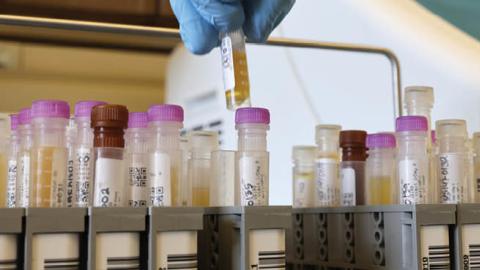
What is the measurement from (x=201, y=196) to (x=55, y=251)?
27cm

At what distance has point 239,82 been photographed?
81 centimetres

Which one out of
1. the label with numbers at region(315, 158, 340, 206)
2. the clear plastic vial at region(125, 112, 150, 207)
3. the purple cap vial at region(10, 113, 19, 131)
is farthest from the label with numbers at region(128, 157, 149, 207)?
the label with numbers at region(315, 158, 340, 206)

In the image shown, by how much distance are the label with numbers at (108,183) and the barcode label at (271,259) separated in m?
0.18

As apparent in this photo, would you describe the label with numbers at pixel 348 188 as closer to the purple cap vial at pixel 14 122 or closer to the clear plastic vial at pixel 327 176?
the clear plastic vial at pixel 327 176

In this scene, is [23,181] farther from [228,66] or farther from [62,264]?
[228,66]

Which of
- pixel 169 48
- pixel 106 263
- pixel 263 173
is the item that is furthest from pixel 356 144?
pixel 169 48

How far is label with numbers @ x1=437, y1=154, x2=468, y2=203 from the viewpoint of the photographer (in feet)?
2.83

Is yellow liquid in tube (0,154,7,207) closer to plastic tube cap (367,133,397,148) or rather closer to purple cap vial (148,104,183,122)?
purple cap vial (148,104,183,122)

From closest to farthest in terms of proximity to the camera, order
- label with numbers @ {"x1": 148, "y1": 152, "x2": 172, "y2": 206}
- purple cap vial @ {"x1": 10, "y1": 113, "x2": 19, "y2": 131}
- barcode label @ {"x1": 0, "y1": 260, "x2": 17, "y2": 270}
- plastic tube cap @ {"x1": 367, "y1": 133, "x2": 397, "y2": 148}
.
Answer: barcode label @ {"x1": 0, "y1": 260, "x2": 17, "y2": 270}
label with numbers @ {"x1": 148, "y1": 152, "x2": 172, "y2": 206}
purple cap vial @ {"x1": 10, "y1": 113, "x2": 19, "y2": 131}
plastic tube cap @ {"x1": 367, "y1": 133, "x2": 397, "y2": 148}

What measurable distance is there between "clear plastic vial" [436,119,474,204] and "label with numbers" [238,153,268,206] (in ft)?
0.86

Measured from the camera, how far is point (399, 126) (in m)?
0.88

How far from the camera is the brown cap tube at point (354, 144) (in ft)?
3.26

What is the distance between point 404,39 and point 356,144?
612 millimetres

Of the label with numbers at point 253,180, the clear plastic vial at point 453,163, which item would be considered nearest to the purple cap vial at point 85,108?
the label with numbers at point 253,180
